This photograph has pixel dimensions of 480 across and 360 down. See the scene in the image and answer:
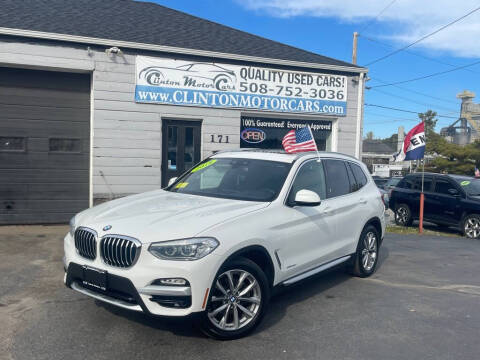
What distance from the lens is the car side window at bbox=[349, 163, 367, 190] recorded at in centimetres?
621

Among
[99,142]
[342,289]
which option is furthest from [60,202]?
[342,289]

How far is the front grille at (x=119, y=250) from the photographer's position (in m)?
3.61

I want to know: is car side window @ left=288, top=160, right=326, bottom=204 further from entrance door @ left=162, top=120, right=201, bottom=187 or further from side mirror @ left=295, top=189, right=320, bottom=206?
entrance door @ left=162, top=120, right=201, bottom=187

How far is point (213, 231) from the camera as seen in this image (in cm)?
369

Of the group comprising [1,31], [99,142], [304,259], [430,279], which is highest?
[1,31]

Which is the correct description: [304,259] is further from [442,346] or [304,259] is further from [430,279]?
[430,279]

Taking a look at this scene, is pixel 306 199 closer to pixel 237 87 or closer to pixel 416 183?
pixel 237 87

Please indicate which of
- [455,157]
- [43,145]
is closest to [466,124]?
[455,157]

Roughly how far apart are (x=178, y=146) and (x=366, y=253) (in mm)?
5738

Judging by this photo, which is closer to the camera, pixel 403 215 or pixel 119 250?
pixel 119 250

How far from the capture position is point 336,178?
570cm

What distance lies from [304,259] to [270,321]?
2.49ft

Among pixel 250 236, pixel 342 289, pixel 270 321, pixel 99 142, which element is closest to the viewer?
pixel 250 236

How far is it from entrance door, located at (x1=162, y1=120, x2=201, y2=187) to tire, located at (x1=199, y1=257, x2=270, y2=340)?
22.0 ft
